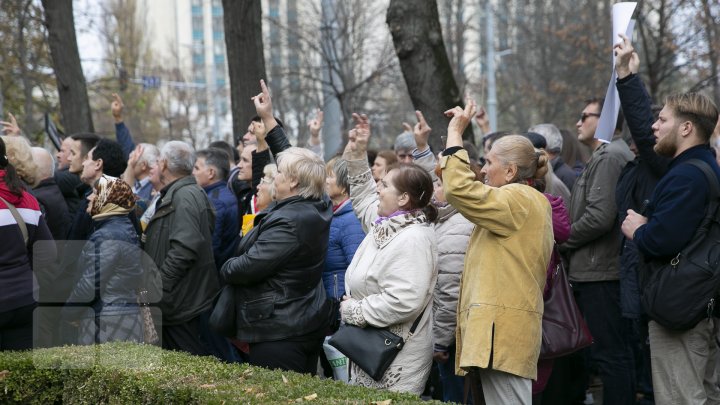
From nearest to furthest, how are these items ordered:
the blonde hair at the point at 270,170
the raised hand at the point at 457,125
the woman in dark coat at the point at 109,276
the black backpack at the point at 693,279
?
the raised hand at the point at 457,125 < the black backpack at the point at 693,279 < the woman in dark coat at the point at 109,276 < the blonde hair at the point at 270,170

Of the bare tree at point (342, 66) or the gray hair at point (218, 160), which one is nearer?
the gray hair at point (218, 160)

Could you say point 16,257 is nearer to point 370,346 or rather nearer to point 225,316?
point 225,316

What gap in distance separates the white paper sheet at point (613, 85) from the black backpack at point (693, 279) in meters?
0.93

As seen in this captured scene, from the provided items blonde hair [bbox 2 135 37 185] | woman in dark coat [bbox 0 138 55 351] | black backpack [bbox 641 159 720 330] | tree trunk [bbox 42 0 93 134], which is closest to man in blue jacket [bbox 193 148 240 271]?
blonde hair [bbox 2 135 37 185]

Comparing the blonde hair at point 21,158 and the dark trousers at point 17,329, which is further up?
the blonde hair at point 21,158

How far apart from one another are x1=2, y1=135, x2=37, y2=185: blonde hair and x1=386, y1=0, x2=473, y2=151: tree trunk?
4353mm

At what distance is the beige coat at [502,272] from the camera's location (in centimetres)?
494

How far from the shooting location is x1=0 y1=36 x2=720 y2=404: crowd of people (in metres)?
5.13

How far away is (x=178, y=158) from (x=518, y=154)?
10.7ft

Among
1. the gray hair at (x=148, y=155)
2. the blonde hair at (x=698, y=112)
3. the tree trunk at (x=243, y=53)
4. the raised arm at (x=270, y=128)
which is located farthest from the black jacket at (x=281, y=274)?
the tree trunk at (x=243, y=53)

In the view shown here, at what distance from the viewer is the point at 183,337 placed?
23.8ft

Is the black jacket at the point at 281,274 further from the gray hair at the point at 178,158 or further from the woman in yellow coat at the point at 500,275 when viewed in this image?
the gray hair at the point at 178,158

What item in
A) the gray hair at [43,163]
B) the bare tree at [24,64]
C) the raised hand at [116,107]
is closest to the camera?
the gray hair at [43,163]

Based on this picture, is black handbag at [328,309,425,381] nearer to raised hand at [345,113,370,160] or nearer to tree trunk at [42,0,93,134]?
raised hand at [345,113,370,160]
